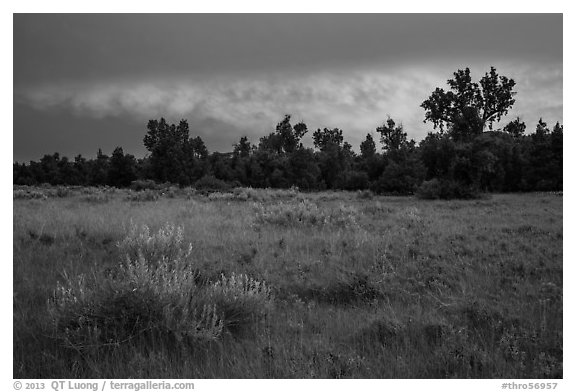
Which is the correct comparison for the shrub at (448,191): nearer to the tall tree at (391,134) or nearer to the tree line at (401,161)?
the tree line at (401,161)

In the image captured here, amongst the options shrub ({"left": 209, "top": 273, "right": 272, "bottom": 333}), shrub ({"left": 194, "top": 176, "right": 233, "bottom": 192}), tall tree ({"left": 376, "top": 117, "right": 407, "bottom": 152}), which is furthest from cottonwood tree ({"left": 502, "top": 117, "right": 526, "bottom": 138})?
shrub ({"left": 209, "top": 273, "right": 272, "bottom": 333})

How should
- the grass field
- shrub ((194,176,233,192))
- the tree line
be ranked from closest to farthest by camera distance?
the grass field → the tree line → shrub ((194,176,233,192))

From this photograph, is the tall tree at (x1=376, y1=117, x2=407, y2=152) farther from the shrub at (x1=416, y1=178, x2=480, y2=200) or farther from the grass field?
the grass field

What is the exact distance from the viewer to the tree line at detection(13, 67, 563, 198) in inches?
987

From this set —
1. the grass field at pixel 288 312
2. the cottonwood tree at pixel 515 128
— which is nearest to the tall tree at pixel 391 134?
the cottonwood tree at pixel 515 128

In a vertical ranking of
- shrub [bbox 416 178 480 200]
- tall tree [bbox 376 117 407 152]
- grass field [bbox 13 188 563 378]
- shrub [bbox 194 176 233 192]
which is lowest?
grass field [bbox 13 188 563 378]

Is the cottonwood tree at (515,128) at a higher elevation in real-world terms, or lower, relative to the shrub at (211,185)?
higher

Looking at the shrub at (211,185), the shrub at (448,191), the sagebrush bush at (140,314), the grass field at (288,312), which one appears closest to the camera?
the grass field at (288,312)

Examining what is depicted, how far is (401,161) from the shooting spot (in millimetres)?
28234

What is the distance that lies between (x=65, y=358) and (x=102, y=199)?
16.4m

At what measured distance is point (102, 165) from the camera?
49.7 metres

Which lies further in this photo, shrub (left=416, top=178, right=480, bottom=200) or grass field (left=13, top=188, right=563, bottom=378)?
shrub (left=416, top=178, right=480, bottom=200)

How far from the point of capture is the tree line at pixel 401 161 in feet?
82.3
